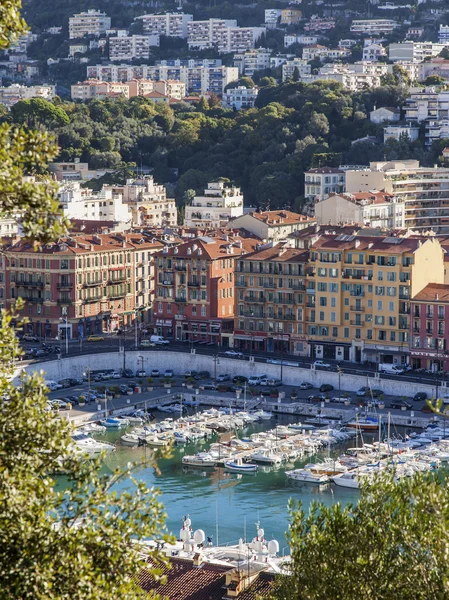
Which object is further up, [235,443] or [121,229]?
[121,229]

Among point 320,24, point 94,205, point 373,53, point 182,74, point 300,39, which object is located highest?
point 320,24

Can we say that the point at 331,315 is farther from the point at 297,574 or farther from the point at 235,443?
the point at 297,574

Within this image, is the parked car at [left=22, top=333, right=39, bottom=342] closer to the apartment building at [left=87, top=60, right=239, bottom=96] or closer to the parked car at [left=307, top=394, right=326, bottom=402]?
the parked car at [left=307, top=394, right=326, bottom=402]

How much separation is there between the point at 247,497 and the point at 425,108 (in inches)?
2415

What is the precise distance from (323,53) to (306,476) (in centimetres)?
10050


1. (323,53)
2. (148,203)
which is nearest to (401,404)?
(148,203)

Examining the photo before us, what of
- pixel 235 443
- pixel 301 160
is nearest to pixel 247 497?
pixel 235 443

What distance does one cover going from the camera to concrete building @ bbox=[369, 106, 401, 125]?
336 feet

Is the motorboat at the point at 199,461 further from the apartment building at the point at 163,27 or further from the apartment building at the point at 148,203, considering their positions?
the apartment building at the point at 163,27

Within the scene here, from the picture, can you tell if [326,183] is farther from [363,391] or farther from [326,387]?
[363,391]

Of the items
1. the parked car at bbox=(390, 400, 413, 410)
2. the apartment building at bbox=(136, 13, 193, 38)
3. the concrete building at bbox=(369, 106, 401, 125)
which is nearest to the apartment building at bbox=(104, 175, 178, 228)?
the concrete building at bbox=(369, 106, 401, 125)

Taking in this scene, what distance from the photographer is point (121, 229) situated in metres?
76.0

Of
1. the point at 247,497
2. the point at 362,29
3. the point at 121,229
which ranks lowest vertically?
the point at 247,497

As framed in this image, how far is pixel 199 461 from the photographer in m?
47.7
